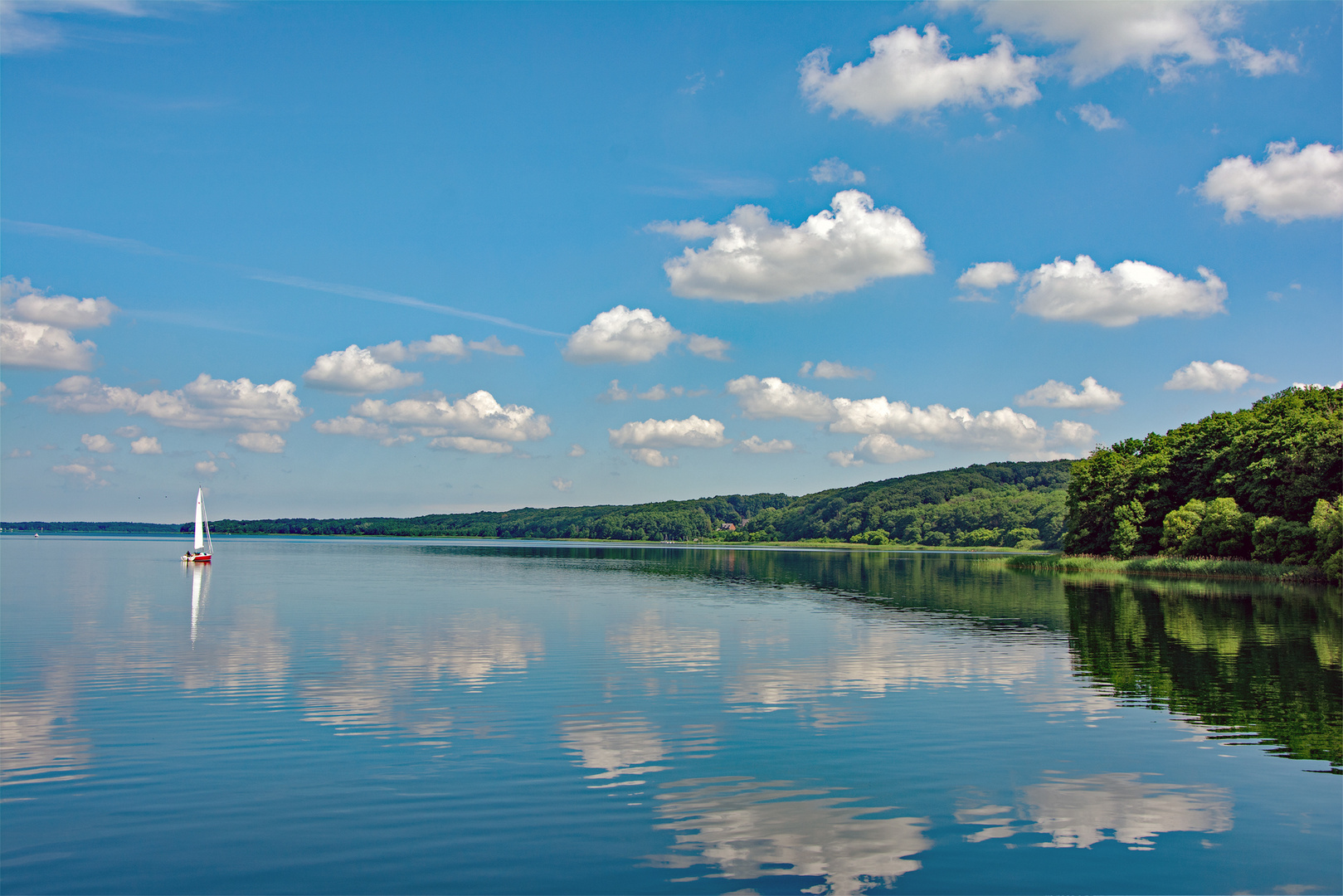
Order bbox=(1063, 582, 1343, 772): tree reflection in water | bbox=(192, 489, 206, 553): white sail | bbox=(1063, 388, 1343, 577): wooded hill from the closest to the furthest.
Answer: bbox=(1063, 582, 1343, 772): tree reflection in water → bbox=(1063, 388, 1343, 577): wooded hill → bbox=(192, 489, 206, 553): white sail

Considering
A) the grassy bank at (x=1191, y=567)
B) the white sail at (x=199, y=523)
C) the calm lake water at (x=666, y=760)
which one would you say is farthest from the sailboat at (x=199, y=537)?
the grassy bank at (x=1191, y=567)

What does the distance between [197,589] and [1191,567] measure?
8879 cm

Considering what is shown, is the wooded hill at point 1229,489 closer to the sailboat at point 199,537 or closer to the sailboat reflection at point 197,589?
the sailboat reflection at point 197,589

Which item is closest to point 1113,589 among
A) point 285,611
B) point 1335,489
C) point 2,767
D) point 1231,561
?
point 1231,561

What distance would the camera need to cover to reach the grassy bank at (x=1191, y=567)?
71.4 metres

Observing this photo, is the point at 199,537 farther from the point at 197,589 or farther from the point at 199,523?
the point at 197,589

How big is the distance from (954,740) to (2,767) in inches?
800

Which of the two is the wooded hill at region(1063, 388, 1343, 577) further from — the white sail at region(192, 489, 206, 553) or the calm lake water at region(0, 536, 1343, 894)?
the white sail at region(192, 489, 206, 553)

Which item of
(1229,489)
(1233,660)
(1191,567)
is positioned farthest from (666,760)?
(1229,489)

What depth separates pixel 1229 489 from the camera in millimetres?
92500

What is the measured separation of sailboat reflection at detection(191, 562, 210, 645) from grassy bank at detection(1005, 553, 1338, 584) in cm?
7891

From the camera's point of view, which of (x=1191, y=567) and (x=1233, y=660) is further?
(x=1191, y=567)

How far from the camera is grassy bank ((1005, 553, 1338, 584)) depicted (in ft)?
234

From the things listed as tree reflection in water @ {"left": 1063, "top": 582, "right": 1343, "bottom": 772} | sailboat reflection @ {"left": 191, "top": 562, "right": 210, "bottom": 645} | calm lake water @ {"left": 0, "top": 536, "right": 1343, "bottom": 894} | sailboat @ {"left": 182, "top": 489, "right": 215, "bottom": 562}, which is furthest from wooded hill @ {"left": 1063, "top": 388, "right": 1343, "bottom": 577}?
sailboat @ {"left": 182, "top": 489, "right": 215, "bottom": 562}
